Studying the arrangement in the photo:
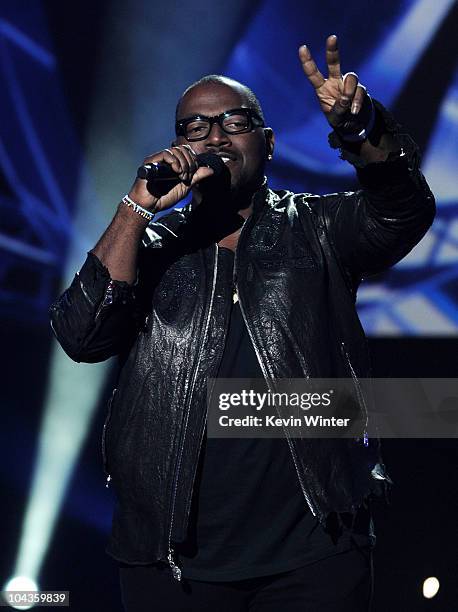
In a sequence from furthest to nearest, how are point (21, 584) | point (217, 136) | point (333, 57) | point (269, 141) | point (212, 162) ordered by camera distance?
point (21, 584)
point (269, 141)
point (217, 136)
point (212, 162)
point (333, 57)

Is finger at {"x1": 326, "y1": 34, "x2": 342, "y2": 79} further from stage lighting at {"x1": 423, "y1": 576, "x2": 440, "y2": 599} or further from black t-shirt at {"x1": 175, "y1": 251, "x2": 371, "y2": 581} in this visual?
stage lighting at {"x1": 423, "y1": 576, "x2": 440, "y2": 599}

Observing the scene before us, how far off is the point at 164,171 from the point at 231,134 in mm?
299

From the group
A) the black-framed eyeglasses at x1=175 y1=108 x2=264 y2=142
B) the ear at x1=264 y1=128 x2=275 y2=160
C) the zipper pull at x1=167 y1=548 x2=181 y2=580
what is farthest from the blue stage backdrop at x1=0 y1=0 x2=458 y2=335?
the zipper pull at x1=167 y1=548 x2=181 y2=580

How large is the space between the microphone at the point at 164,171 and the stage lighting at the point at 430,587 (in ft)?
6.45

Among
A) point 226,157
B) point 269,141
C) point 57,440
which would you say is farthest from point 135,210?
point 57,440

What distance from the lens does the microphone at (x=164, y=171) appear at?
5.14ft

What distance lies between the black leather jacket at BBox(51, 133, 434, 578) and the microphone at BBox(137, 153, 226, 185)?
0.18 metres

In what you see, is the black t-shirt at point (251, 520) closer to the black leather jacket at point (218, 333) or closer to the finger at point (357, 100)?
the black leather jacket at point (218, 333)

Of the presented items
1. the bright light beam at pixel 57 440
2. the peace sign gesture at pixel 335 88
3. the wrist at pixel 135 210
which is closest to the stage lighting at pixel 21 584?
the bright light beam at pixel 57 440

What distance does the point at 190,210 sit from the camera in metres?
1.94

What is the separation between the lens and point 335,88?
152 cm

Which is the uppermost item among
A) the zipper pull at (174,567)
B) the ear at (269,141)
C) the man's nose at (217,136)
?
the ear at (269,141)

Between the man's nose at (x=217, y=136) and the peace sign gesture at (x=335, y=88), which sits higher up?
the man's nose at (x=217, y=136)

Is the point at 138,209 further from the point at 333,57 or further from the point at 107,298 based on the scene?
the point at 333,57
